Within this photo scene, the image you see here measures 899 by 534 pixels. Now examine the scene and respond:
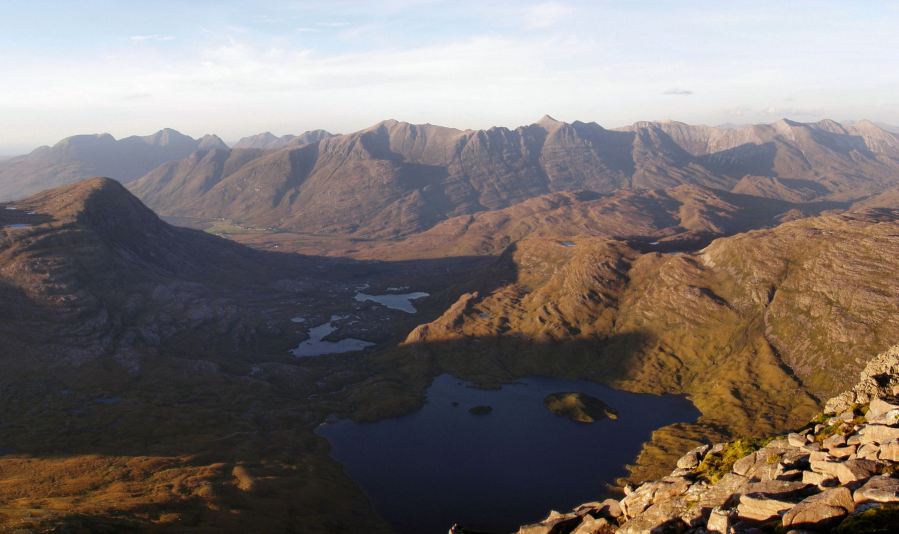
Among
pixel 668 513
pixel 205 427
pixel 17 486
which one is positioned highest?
pixel 668 513

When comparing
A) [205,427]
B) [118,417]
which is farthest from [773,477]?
[118,417]

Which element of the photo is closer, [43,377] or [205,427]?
[205,427]

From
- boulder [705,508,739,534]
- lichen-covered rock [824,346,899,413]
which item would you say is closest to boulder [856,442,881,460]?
boulder [705,508,739,534]

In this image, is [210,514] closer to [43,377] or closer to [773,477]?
[773,477]

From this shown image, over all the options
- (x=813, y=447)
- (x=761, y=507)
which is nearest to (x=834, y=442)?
(x=813, y=447)

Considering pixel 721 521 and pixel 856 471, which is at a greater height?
pixel 856 471

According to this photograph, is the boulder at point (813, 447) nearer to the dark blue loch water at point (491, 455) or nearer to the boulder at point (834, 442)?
the boulder at point (834, 442)

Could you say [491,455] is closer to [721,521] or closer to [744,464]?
[744,464]
